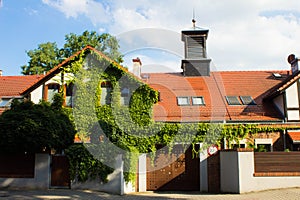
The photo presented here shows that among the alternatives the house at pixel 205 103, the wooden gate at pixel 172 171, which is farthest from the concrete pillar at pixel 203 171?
the wooden gate at pixel 172 171

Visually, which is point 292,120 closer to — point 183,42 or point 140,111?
point 140,111

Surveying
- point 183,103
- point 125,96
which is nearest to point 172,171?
point 125,96

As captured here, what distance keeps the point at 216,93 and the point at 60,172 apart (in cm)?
1166

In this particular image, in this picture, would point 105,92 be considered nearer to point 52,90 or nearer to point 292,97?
point 52,90

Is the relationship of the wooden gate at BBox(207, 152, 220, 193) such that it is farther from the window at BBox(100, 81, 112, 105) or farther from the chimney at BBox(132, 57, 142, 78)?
the chimney at BBox(132, 57, 142, 78)

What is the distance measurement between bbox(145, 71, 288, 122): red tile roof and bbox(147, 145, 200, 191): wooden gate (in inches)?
130

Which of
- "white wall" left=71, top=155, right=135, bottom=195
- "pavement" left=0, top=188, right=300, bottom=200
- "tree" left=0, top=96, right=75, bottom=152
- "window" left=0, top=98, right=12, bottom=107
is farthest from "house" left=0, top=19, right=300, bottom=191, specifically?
"tree" left=0, top=96, right=75, bottom=152

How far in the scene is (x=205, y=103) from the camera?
1989cm

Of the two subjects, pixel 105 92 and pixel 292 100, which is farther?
pixel 292 100

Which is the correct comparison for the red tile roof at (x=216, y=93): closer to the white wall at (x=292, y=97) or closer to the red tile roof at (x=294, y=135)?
the white wall at (x=292, y=97)

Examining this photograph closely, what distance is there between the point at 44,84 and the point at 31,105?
4.02 meters

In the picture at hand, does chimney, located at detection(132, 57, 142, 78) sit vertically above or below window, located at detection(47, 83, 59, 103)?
above

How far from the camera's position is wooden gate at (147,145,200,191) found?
15.7 m

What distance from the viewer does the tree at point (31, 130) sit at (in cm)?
1316
